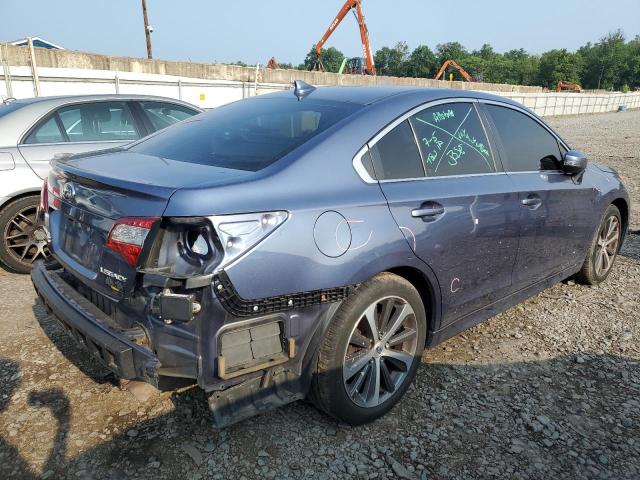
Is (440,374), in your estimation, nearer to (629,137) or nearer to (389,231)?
(389,231)

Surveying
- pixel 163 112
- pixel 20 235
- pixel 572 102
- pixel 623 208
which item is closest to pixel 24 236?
pixel 20 235

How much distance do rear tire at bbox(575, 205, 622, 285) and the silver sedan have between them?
14.5ft

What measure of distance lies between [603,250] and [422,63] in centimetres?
11888

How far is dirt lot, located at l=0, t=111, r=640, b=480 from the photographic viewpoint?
91.6 inches

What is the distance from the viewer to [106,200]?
2.17 metres

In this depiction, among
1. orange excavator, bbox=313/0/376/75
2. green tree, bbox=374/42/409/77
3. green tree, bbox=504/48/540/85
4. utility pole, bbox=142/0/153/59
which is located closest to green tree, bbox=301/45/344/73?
green tree, bbox=374/42/409/77

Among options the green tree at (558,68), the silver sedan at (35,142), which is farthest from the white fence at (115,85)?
the green tree at (558,68)

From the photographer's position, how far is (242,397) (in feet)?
7.03

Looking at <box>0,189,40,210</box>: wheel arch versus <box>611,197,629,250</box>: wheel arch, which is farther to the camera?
<box>611,197,629,250</box>: wheel arch

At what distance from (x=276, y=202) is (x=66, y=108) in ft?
12.5

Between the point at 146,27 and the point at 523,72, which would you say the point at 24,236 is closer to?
the point at 146,27

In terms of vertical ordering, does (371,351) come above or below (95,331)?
below

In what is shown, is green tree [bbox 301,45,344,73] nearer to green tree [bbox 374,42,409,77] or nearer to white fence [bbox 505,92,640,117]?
green tree [bbox 374,42,409,77]

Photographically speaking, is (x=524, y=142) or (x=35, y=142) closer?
(x=524, y=142)
